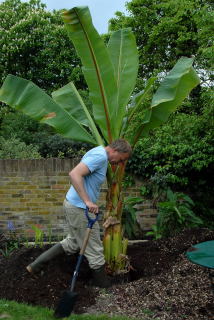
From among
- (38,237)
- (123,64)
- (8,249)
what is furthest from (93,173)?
(8,249)

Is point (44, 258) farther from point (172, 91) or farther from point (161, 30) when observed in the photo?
point (161, 30)

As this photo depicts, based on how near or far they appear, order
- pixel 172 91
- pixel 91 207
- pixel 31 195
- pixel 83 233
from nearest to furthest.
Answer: pixel 91 207 < pixel 83 233 < pixel 172 91 < pixel 31 195

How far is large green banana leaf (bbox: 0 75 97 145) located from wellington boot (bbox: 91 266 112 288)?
1731mm

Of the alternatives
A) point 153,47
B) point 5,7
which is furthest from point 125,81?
point 5,7

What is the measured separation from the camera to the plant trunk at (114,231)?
586 centimetres

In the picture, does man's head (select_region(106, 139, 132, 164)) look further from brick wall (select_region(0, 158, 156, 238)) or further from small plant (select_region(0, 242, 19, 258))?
brick wall (select_region(0, 158, 156, 238))

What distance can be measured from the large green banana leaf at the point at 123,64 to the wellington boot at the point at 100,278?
1953 millimetres

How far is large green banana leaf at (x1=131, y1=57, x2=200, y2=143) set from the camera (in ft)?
19.3

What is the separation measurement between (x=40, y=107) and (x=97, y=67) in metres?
0.94

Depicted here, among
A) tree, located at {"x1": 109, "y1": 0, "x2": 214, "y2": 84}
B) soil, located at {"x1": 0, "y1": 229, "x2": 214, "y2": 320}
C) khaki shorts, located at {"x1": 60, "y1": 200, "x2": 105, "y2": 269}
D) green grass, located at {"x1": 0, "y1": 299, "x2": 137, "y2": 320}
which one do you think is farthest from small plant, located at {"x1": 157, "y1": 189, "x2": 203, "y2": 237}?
tree, located at {"x1": 109, "y1": 0, "x2": 214, "y2": 84}

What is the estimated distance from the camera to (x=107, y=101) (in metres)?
6.02

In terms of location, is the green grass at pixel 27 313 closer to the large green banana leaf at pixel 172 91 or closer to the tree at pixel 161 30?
the large green banana leaf at pixel 172 91

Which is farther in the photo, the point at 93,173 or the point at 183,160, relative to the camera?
the point at 183,160

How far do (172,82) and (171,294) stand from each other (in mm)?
2726
